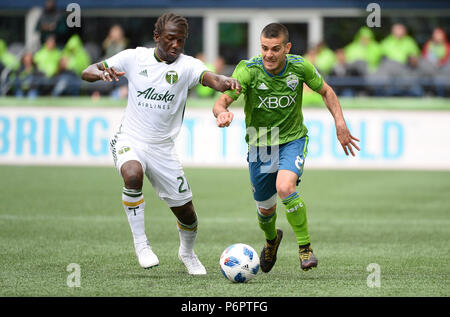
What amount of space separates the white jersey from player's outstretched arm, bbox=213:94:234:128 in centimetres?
33

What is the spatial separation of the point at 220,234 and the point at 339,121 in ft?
11.0

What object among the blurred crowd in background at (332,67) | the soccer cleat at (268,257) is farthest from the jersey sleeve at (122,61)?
the blurred crowd in background at (332,67)

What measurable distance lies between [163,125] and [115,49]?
13.7 meters

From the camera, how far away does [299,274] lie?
8031 mm

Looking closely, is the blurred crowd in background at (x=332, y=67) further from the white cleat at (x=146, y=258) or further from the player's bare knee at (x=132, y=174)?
the white cleat at (x=146, y=258)

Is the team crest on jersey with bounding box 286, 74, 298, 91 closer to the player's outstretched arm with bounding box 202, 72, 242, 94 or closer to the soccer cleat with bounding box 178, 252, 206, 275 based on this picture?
the player's outstretched arm with bounding box 202, 72, 242, 94

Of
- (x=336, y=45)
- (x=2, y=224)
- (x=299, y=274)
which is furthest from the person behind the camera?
(x=336, y=45)

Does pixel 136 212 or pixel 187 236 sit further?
pixel 187 236

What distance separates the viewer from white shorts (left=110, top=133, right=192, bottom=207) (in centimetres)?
801

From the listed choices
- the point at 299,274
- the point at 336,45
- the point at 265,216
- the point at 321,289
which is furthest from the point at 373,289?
the point at 336,45

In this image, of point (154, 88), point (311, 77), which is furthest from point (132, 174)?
point (311, 77)

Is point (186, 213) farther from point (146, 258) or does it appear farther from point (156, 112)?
point (156, 112)

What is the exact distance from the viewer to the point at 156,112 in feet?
26.4
